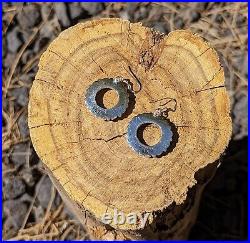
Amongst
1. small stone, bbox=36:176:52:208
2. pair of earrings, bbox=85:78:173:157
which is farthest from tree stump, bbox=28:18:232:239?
small stone, bbox=36:176:52:208

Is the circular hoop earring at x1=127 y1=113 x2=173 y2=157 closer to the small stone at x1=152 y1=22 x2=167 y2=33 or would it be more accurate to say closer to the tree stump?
the tree stump

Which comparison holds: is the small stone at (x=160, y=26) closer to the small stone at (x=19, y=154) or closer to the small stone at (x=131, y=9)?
the small stone at (x=131, y=9)

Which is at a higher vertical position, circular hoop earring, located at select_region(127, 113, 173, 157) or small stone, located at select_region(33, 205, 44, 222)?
circular hoop earring, located at select_region(127, 113, 173, 157)

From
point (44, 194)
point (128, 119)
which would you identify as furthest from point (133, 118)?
point (44, 194)

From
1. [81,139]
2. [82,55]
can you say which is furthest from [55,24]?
[81,139]

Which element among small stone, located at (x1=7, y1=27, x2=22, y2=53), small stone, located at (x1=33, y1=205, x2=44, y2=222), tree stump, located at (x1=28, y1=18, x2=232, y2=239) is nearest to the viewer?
tree stump, located at (x1=28, y1=18, x2=232, y2=239)

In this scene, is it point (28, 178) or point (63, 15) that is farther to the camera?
point (63, 15)

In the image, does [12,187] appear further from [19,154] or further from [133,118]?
[133,118]
